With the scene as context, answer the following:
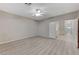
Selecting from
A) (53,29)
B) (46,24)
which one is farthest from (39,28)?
(53,29)

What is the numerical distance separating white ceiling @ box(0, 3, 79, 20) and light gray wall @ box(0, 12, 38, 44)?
0.11 metres

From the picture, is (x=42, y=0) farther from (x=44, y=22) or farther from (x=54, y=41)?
(x=54, y=41)

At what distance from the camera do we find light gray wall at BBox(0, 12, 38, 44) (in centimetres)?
200

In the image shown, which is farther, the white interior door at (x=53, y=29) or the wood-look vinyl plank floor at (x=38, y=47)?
the white interior door at (x=53, y=29)

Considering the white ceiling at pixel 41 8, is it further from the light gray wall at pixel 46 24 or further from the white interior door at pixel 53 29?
the white interior door at pixel 53 29

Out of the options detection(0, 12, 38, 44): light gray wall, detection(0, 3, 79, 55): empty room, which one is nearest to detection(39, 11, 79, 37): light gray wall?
detection(0, 3, 79, 55): empty room

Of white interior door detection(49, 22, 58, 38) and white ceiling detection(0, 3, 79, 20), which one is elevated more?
white ceiling detection(0, 3, 79, 20)

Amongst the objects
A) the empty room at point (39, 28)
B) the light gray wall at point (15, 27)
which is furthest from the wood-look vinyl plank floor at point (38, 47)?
the light gray wall at point (15, 27)

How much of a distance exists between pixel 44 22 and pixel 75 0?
775 mm

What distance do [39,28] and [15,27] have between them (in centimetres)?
52

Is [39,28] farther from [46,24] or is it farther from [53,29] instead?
[53,29]

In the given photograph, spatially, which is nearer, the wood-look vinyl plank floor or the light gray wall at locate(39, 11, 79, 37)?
the wood-look vinyl plank floor

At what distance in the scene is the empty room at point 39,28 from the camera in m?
1.99

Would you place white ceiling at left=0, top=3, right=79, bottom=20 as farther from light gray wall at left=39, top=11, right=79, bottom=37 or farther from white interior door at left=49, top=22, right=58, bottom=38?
white interior door at left=49, top=22, right=58, bottom=38
